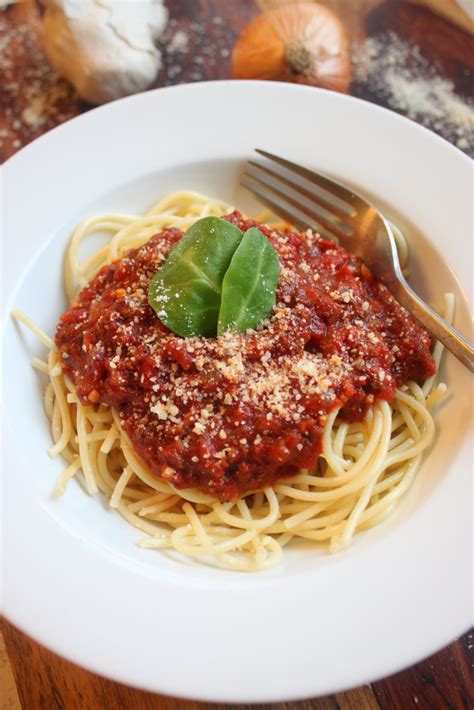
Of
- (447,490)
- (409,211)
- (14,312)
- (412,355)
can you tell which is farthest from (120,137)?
(447,490)

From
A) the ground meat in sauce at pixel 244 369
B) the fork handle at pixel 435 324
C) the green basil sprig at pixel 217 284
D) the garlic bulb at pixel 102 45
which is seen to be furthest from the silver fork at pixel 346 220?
the garlic bulb at pixel 102 45

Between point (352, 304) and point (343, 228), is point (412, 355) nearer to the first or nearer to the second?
point (352, 304)

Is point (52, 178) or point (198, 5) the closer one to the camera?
point (52, 178)

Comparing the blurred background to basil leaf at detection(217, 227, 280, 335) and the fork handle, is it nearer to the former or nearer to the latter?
the fork handle

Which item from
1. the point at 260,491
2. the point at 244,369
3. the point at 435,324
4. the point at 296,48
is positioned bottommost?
the point at 260,491

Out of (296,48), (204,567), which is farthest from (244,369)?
(296,48)

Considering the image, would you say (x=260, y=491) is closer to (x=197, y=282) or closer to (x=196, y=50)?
(x=197, y=282)

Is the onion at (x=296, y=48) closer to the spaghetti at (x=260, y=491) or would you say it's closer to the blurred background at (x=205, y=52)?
the blurred background at (x=205, y=52)
